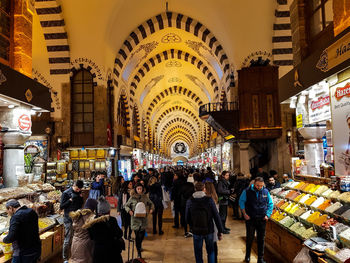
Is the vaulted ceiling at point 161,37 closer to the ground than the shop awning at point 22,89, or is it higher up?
higher up

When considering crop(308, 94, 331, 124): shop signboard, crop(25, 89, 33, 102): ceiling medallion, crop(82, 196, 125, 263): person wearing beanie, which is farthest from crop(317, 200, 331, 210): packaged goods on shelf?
crop(25, 89, 33, 102): ceiling medallion

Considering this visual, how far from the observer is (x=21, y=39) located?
6316mm

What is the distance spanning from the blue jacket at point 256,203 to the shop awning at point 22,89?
168 inches

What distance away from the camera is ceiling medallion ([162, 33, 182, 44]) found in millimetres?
18184

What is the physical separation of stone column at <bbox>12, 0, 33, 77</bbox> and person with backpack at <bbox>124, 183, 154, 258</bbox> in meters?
3.56

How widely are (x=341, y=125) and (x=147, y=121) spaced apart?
23.2m

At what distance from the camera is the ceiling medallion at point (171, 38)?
59.7 feet

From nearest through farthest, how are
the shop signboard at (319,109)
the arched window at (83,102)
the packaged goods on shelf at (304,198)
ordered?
the packaged goods on shelf at (304,198)
the shop signboard at (319,109)
the arched window at (83,102)

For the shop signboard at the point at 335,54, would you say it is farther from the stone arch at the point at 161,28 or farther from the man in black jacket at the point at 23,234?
the stone arch at the point at 161,28

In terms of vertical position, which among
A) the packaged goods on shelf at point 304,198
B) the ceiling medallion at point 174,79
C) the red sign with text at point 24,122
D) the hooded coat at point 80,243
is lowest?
the hooded coat at point 80,243

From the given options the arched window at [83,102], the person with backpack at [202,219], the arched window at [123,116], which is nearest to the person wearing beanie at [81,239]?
the person with backpack at [202,219]

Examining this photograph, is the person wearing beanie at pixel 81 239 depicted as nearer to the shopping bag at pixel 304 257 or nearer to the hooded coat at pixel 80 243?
the hooded coat at pixel 80 243

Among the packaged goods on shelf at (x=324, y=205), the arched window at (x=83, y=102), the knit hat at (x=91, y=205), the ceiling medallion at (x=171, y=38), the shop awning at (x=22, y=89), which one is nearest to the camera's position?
the knit hat at (x=91, y=205)

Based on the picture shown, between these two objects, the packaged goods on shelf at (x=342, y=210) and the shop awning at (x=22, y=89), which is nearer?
the packaged goods on shelf at (x=342, y=210)
